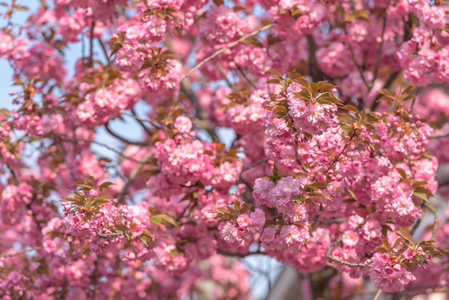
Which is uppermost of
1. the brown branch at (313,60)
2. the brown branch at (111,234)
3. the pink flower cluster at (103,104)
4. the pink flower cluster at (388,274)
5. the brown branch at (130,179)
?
the pink flower cluster at (103,104)

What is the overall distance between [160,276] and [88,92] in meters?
3.26

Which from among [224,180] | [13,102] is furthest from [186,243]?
[13,102]

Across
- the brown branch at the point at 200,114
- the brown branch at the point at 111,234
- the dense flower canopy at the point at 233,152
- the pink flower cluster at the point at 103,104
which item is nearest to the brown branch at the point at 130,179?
the dense flower canopy at the point at 233,152

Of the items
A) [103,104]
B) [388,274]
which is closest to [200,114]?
[103,104]

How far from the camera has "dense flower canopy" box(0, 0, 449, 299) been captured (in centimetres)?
302

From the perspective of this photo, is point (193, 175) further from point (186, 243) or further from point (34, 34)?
point (34, 34)

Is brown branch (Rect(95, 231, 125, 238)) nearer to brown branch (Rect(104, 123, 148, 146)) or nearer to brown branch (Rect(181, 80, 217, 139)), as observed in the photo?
brown branch (Rect(104, 123, 148, 146))

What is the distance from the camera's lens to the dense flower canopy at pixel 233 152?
3021 mm

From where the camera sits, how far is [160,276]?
686 cm

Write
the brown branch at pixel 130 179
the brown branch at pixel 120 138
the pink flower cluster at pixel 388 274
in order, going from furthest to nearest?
the brown branch at pixel 120 138
the brown branch at pixel 130 179
the pink flower cluster at pixel 388 274

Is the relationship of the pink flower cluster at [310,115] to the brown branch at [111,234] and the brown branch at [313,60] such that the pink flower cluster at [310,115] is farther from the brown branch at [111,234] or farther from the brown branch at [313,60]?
the brown branch at [313,60]

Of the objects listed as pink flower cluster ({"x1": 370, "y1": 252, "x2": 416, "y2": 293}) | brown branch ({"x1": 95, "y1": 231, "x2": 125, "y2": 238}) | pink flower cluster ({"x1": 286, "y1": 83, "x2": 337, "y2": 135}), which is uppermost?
brown branch ({"x1": 95, "y1": 231, "x2": 125, "y2": 238})

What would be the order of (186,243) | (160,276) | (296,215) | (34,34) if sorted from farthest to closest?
(160,276) < (34,34) < (186,243) < (296,215)

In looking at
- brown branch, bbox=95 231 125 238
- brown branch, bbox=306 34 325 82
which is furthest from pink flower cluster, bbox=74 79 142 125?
brown branch, bbox=306 34 325 82
